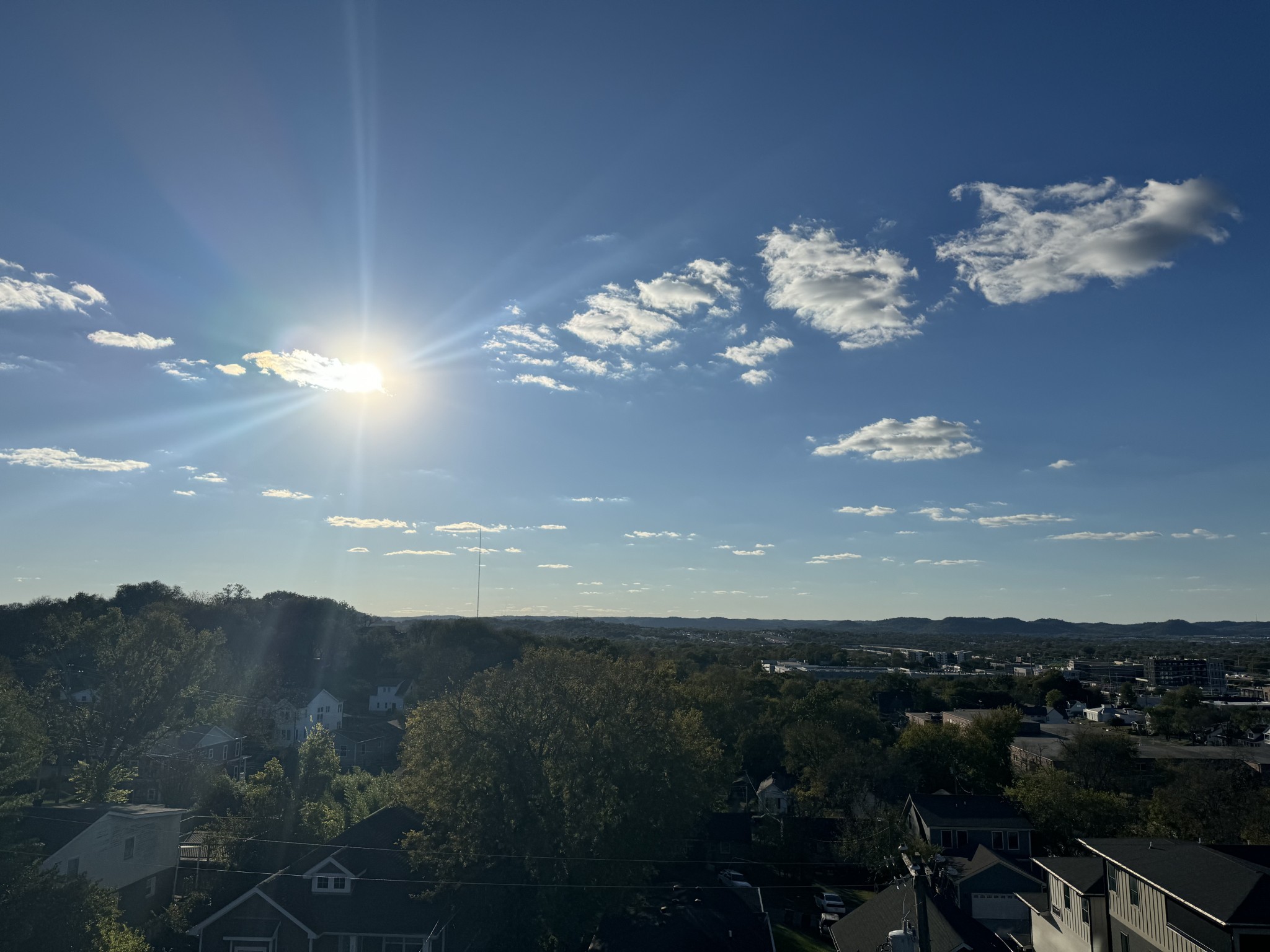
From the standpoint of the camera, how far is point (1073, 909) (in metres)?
24.0

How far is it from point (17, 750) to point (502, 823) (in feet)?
59.2

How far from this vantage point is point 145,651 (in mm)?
54469

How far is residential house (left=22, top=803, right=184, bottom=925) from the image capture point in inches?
1136

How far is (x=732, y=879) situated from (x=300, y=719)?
2330 inches

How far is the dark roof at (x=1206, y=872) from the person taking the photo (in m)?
15.6

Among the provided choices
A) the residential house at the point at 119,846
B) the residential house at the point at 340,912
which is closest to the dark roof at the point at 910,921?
the residential house at the point at 340,912

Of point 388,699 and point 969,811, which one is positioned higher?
point 969,811

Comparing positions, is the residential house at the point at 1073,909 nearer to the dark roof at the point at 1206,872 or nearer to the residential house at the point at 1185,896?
the residential house at the point at 1185,896

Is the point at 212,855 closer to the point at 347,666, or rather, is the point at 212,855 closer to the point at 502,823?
the point at 502,823

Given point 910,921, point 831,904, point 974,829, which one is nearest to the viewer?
point 910,921

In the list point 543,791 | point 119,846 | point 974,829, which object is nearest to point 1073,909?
point 543,791

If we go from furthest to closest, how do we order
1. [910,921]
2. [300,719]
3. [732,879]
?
[300,719]
[732,879]
[910,921]

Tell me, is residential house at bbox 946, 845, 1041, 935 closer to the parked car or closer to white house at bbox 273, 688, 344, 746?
the parked car

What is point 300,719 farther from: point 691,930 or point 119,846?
point 691,930
